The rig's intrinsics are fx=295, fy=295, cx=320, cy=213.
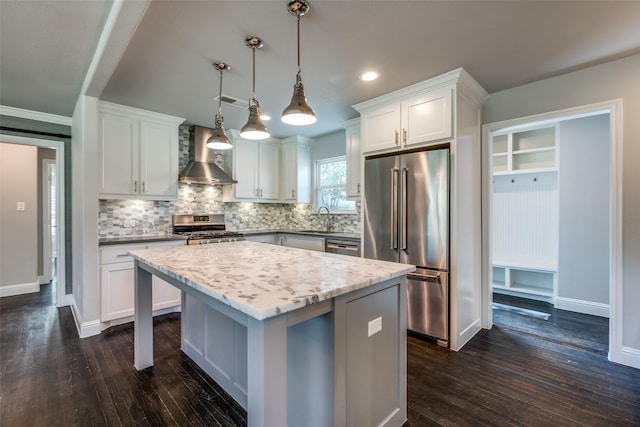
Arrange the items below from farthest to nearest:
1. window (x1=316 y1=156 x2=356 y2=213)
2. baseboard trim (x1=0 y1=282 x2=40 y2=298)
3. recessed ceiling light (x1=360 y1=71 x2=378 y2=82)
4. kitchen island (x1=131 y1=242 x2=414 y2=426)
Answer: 1. window (x1=316 y1=156 x2=356 y2=213)
2. baseboard trim (x1=0 y1=282 x2=40 y2=298)
3. recessed ceiling light (x1=360 y1=71 x2=378 y2=82)
4. kitchen island (x1=131 y1=242 x2=414 y2=426)

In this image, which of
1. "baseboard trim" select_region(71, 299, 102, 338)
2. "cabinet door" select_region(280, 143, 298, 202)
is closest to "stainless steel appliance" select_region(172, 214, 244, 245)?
"cabinet door" select_region(280, 143, 298, 202)

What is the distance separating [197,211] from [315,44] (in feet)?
10.3

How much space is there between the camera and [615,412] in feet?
6.07

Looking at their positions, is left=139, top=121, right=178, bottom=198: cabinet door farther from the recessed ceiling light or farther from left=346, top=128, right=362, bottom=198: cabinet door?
the recessed ceiling light

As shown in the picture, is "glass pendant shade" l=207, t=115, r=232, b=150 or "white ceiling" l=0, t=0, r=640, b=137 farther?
"glass pendant shade" l=207, t=115, r=232, b=150

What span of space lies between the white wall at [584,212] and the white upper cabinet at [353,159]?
8.27ft

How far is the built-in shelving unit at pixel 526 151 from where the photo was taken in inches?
155

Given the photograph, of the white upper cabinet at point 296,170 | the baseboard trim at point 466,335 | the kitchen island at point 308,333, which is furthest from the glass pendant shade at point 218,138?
the baseboard trim at point 466,335

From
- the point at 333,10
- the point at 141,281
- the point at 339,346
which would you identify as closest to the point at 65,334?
the point at 141,281

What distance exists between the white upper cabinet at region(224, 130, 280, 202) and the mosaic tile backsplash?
0.33m

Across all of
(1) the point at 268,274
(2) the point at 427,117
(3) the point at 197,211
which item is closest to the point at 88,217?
(3) the point at 197,211

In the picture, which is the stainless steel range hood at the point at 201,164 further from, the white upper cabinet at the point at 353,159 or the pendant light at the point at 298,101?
the pendant light at the point at 298,101

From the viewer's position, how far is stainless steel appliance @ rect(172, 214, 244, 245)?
3.80 metres

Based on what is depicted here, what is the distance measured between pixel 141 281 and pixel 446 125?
291 cm
